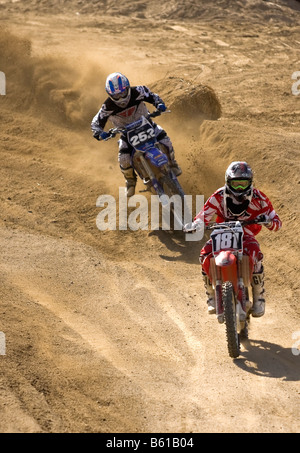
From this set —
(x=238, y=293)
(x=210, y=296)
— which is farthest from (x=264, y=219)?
(x=210, y=296)

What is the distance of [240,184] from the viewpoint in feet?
27.1

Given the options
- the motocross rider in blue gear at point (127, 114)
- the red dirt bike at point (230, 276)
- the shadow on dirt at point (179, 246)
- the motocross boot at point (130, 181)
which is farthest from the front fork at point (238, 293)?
the motocross boot at point (130, 181)

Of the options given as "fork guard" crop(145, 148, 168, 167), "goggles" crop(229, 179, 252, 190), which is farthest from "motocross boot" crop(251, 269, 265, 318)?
"fork guard" crop(145, 148, 168, 167)

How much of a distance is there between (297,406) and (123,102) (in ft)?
20.7

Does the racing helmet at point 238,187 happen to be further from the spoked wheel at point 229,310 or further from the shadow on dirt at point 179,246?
the shadow on dirt at point 179,246

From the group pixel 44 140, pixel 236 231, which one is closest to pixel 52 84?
pixel 44 140

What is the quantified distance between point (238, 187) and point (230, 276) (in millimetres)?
1085

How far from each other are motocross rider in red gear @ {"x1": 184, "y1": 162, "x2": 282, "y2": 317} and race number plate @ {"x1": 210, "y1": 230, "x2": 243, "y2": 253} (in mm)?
258

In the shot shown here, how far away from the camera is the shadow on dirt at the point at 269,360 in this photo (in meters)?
8.17

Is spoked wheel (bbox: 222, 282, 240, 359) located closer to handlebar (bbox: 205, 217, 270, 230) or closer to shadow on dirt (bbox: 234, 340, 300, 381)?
shadow on dirt (bbox: 234, 340, 300, 381)

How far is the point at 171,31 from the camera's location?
24.3 meters

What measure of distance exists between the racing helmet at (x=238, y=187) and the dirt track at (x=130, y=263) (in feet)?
5.86

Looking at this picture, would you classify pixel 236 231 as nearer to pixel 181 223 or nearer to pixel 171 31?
pixel 181 223

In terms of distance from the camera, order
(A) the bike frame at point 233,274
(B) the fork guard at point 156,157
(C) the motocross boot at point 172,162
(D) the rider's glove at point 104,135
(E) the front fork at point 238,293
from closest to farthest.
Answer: (A) the bike frame at point 233,274 < (E) the front fork at point 238,293 < (B) the fork guard at point 156,157 < (D) the rider's glove at point 104,135 < (C) the motocross boot at point 172,162
